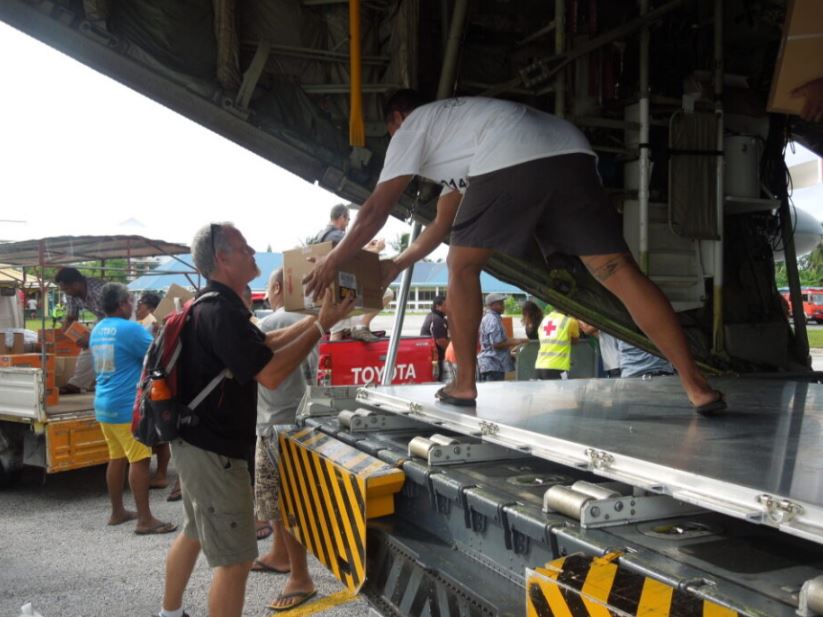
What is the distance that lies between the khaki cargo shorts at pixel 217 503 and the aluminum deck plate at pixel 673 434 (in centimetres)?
75

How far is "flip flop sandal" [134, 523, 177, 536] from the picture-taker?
5871mm

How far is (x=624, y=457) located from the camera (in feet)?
6.30

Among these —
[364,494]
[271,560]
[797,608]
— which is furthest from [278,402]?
[797,608]

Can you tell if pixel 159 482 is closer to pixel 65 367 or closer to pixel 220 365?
pixel 65 367

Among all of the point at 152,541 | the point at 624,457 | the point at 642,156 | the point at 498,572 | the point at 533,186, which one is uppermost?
the point at 642,156

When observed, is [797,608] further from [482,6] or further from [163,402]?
[482,6]

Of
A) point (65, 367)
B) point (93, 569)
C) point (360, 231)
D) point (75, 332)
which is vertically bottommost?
point (93, 569)

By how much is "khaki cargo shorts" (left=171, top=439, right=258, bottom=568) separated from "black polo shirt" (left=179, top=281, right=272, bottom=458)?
60 mm

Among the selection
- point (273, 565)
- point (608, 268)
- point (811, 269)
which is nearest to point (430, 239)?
point (608, 268)

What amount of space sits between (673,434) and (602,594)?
3.15ft

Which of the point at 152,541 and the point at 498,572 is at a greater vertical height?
the point at 498,572

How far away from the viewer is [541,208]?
2859mm

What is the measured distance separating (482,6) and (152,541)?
469 cm

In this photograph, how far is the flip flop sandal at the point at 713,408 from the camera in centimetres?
271
